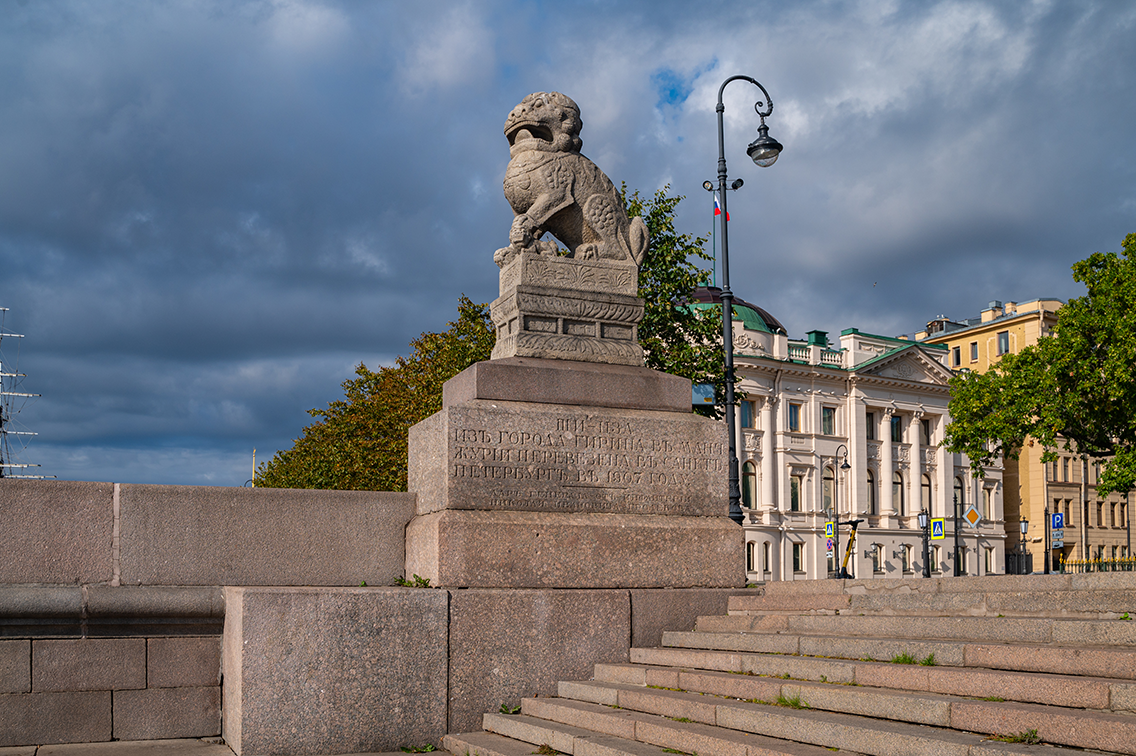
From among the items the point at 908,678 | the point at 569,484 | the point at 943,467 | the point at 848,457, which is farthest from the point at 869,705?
the point at 943,467

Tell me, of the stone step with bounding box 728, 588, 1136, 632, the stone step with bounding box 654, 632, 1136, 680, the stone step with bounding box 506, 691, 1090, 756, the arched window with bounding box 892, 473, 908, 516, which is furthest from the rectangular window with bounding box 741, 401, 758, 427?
the stone step with bounding box 506, 691, 1090, 756

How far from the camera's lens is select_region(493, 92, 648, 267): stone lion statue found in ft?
31.0

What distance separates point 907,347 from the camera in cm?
7094

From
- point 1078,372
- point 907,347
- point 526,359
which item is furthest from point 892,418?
point 526,359

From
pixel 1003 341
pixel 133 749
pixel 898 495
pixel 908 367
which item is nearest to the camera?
pixel 133 749

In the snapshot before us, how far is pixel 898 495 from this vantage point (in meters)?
71.6

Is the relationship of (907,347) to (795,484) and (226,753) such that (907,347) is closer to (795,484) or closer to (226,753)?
(795,484)

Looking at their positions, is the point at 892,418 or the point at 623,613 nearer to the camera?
the point at 623,613

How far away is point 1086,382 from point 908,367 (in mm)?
41258

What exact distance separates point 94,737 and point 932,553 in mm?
71203

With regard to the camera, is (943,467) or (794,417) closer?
(794,417)

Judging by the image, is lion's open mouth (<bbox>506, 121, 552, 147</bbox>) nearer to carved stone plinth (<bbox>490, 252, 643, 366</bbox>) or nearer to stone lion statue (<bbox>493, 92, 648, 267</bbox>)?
stone lion statue (<bbox>493, 92, 648, 267</bbox>)

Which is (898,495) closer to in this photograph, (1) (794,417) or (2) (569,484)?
(1) (794,417)

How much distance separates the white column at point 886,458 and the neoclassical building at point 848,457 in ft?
0.22
